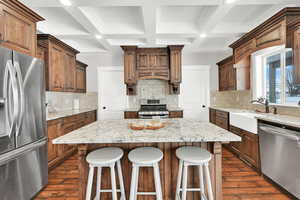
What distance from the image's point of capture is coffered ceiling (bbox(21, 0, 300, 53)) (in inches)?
82.5

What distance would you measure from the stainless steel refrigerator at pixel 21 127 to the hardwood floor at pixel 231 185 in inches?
8.3

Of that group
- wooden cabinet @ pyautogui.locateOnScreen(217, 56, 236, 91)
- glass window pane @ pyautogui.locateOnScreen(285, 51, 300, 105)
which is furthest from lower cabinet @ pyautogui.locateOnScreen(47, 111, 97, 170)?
glass window pane @ pyautogui.locateOnScreen(285, 51, 300, 105)

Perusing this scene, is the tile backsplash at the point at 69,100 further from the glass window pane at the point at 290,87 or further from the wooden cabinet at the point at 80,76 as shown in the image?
the glass window pane at the point at 290,87

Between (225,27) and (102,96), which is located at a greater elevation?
(225,27)

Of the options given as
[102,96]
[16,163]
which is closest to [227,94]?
[102,96]

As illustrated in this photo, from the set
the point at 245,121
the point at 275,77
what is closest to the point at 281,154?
the point at 245,121

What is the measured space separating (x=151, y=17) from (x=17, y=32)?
185 cm

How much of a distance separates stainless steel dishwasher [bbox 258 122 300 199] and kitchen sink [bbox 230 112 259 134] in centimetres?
8

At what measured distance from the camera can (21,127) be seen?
1.55 metres

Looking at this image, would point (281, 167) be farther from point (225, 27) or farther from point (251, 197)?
point (225, 27)

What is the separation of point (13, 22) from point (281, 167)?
375cm

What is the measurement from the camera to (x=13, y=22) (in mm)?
1672

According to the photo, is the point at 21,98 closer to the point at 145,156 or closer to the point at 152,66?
the point at 145,156

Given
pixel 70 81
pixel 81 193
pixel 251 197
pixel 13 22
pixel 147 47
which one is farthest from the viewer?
pixel 147 47
